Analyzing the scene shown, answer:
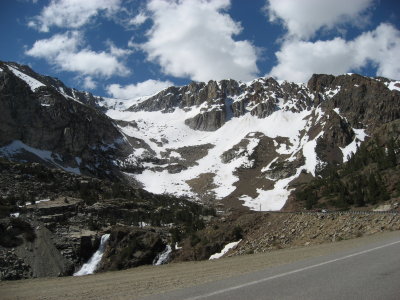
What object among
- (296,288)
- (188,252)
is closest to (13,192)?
(188,252)

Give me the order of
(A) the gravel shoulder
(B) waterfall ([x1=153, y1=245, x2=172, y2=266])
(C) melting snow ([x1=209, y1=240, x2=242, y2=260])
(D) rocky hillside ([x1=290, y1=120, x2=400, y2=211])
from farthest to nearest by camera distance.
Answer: (D) rocky hillside ([x1=290, y1=120, x2=400, y2=211]), (B) waterfall ([x1=153, y1=245, x2=172, y2=266]), (C) melting snow ([x1=209, y1=240, x2=242, y2=260]), (A) the gravel shoulder

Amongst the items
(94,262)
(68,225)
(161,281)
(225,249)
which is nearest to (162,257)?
(225,249)

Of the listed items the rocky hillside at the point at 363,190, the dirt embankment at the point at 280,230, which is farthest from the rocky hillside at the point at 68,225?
the rocky hillside at the point at 363,190

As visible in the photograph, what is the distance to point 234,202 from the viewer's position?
195250 millimetres

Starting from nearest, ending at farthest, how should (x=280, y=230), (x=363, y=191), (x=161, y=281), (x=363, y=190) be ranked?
(x=161, y=281)
(x=280, y=230)
(x=363, y=191)
(x=363, y=190)

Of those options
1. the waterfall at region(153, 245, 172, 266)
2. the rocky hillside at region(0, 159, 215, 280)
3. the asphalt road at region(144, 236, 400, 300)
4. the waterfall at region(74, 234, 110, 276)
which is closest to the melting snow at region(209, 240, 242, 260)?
the waterfall at region(153, 245, 172, 266)

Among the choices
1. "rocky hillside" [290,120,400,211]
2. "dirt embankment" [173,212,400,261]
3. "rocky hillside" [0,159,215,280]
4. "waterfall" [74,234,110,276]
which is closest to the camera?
"dirt embankment" [173,212,400,261]

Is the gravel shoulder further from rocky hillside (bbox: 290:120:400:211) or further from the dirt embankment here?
rocky hillside (bbox: 290:120:400:211)

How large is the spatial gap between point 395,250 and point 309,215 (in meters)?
21.3

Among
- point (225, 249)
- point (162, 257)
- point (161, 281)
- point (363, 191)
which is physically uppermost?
point (363, 191)

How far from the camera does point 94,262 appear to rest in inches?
2454

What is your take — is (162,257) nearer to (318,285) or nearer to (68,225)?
(68,225)

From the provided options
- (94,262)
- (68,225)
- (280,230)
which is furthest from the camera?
(68,225)

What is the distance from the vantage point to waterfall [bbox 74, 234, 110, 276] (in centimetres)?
5900
